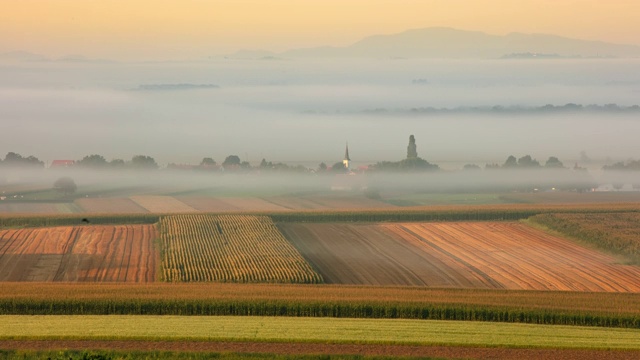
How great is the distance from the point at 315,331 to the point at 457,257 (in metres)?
21.8

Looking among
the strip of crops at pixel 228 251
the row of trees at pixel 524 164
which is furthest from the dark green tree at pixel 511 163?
the strip of crops at pixel 228 251

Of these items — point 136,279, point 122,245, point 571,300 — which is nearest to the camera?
point 571,300

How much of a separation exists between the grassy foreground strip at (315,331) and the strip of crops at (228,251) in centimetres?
976

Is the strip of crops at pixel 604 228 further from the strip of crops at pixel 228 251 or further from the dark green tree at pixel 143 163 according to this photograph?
the dark green tree at pixel 143 163

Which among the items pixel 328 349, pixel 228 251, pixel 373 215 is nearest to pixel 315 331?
→ pixel 328 349

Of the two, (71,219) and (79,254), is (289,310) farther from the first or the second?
(71,219)

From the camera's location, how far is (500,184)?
375 feet

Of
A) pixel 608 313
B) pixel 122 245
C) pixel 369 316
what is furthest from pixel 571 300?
pixel 122 245

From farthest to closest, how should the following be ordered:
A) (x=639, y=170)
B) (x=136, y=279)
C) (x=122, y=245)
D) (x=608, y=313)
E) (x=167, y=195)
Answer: (x=639, y=170) < (x=167, y=195) < (x=122, y=245) < (x=136, y=279) < (x=608, y=313)

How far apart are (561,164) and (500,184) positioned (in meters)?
18.2

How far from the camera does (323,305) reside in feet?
159

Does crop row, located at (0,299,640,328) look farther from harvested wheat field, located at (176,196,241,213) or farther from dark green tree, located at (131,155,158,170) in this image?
dark green tree, located at (131,155,158,170)

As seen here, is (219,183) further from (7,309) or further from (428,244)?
(7,309)

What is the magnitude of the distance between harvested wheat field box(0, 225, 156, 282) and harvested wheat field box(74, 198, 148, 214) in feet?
38.6
